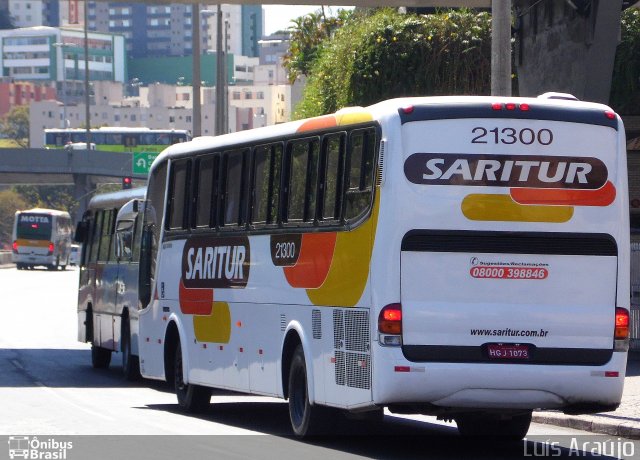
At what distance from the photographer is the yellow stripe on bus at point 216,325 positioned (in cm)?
1675

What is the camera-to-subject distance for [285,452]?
43.6 feet

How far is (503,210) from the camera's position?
504 inches

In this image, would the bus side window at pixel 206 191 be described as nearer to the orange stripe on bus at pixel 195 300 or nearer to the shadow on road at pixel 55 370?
the orange stripe on bus at pixel 195 300

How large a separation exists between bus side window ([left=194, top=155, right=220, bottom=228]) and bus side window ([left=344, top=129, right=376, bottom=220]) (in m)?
3.85

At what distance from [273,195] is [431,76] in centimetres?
1493

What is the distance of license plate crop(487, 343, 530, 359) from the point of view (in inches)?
500

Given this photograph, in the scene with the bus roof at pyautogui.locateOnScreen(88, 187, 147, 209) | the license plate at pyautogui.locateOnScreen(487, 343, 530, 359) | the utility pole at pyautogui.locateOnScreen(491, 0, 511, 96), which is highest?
the utility pole at pyautogui.locateOnScreen(491, 0, 511, 96)

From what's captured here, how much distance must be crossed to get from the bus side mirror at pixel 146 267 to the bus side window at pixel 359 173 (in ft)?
21.3

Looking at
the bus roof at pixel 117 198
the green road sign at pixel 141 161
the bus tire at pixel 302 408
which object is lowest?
the bus tire at pixel 302 408

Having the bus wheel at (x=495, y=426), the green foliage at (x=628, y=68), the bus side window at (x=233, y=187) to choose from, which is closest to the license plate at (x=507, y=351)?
the bus wheel at (x=495, y=426)

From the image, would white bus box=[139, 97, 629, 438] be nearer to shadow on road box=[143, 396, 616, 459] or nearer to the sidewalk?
shadow on road box=[143, 396, 616, 459]

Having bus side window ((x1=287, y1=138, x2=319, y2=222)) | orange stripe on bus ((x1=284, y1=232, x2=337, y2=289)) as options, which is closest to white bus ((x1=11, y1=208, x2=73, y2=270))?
bus side window ((x1=287, y1=138, x2=319, y2=222))

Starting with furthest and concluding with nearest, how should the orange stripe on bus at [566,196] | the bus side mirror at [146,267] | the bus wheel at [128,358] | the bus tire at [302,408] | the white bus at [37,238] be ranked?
the white bus at [37,238], the bus wheel at [128,358], the bus side mirror at [146,267], the bus tire at [302,408], the orange stripe on bus at [566,196]

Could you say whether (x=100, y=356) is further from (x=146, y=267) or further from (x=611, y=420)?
(x=611, y=420)
